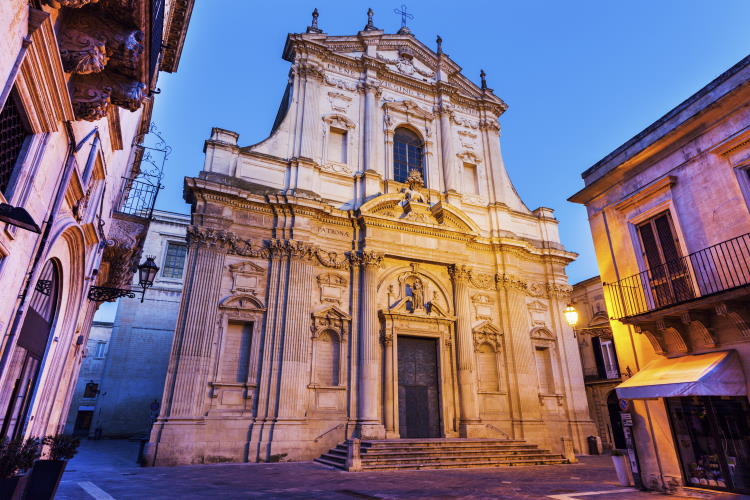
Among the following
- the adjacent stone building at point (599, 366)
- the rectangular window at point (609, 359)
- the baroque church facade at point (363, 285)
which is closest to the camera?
Result: the baroque church facade at point (363, 285)

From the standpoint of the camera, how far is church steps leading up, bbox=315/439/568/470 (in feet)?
38.0

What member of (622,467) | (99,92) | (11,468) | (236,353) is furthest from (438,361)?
(99,92)

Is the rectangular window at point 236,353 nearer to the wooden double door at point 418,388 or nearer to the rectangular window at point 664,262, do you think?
the wooden double door at point 418,388

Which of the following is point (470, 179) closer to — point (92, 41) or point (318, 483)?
point (318, 483)

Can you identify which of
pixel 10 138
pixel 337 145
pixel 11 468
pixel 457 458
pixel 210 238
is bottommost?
pixel 457 458

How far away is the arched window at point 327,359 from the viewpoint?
14.4m

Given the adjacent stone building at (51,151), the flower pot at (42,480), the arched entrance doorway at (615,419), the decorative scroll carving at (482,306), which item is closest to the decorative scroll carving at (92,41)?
the adjacent stone building at (51,151)

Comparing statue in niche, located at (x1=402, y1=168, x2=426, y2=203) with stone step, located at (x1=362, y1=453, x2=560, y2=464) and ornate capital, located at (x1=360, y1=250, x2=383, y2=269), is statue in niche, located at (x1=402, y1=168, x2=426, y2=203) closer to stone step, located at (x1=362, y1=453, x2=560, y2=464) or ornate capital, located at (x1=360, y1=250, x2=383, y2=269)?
ornate capital, located at (x1=360, y1=250, x2=383, y2=269)

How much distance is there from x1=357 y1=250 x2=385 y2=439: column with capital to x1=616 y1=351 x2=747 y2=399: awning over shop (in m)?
8.03

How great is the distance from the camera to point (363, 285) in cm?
1570

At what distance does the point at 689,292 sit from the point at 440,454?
7900 mm

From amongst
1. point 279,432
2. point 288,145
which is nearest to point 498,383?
point 279,432

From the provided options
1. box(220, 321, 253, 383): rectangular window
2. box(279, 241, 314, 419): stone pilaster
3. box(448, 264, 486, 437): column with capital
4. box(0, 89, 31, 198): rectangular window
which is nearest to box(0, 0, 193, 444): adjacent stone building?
box(0, 89, 31, 198): rectangular window

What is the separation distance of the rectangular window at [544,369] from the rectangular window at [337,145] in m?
11.7
